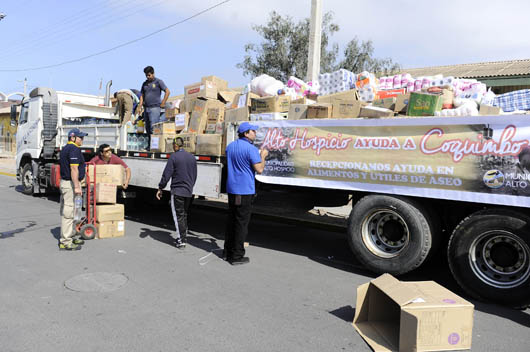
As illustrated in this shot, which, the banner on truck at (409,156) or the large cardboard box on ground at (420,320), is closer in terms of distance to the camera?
the large cardboard box on ground at (420,320)

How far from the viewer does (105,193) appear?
7062mm

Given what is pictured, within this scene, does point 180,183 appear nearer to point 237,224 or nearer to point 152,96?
point 237,224

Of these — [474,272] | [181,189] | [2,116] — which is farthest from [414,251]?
[2,116]

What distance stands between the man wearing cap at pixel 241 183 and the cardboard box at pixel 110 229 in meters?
2.36

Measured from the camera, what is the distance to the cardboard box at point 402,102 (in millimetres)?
5262

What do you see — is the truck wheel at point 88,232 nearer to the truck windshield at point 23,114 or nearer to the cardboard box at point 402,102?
the cardboard box at point 402,102

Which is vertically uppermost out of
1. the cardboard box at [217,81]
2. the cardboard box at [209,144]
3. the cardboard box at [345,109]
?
the cardboard box at [217,81]

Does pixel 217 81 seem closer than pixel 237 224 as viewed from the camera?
No

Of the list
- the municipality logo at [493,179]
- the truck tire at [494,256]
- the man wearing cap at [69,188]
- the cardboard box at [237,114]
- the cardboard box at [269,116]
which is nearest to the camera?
the truck tire at [494,256]

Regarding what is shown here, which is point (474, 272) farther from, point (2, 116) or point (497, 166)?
point (2, 116)

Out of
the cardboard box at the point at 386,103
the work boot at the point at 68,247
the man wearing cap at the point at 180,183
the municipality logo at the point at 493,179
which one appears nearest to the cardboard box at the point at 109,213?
the work boot at the point at 68,247

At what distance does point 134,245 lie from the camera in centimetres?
654

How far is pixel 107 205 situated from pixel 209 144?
6.59ft

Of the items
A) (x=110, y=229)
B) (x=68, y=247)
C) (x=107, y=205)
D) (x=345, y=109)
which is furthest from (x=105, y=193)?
(x=345, y=109)
